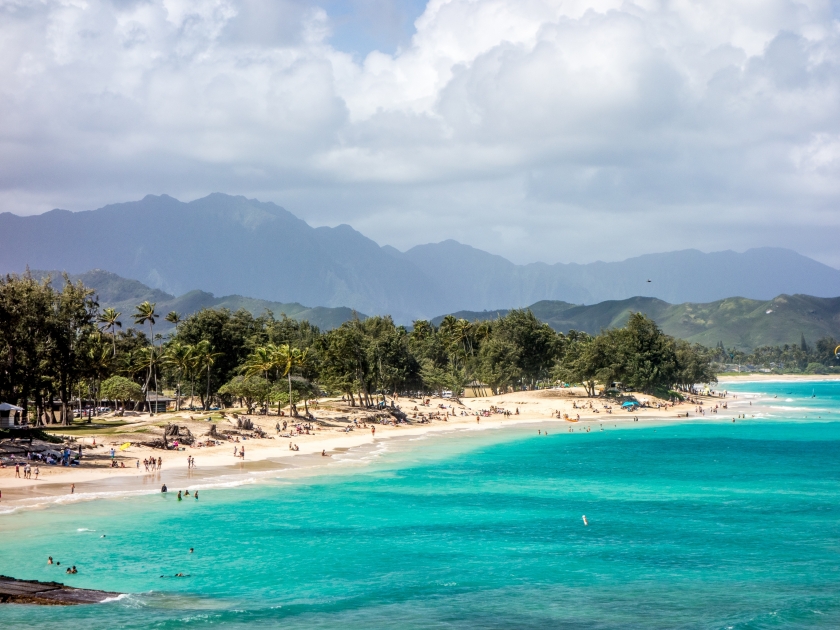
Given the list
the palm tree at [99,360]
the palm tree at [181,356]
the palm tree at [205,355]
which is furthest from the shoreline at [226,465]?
the palm tree at [99,360]

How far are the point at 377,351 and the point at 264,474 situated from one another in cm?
5701

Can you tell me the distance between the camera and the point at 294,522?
46781mm

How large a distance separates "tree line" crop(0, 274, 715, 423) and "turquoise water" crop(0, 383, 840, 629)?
99.2 feet

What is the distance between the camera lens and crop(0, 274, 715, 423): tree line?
7406cm

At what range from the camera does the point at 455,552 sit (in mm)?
40094

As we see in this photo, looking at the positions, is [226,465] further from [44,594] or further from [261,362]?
[44,594]

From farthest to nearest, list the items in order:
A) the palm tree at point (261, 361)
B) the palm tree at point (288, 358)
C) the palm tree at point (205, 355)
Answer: the palm tree at point (205, 355), the palm tree at point (261, 361), the palm tree at point (288, 358)

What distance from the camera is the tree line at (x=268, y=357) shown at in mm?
74062

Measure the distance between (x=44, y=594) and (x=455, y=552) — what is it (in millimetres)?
20210

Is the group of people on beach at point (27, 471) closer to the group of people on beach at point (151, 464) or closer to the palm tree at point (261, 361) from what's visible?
the group of people on beach at point (151, 464)

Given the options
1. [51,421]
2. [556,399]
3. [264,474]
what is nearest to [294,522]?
[264,474]

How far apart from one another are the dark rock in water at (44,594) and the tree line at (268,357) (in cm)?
4218

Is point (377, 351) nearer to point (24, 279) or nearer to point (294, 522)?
point (24, 279)

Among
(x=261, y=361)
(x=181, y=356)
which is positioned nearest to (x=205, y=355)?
(x=181, y=356)
